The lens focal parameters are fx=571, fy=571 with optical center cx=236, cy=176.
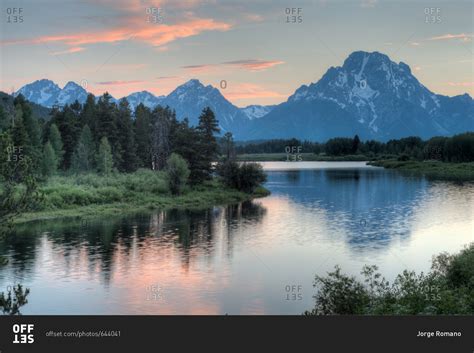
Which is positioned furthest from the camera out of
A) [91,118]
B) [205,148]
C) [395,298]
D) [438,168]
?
[438,168]

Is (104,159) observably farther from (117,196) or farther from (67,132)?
(117,196)

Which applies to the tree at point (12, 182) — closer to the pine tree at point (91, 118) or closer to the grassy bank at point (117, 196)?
the grassy bank at point (117, 196)

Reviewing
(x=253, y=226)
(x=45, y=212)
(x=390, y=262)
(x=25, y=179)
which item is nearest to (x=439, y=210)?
(x=253, y=226)

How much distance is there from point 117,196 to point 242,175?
25.5 m

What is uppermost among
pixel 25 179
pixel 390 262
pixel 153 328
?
pixel 25 179

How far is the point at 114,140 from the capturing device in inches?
4067

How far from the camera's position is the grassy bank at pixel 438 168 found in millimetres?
142087

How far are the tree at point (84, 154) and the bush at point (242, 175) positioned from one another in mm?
21158

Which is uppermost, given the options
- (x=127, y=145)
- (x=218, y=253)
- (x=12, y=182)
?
(x=127, y=145)

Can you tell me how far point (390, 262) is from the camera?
43156mm

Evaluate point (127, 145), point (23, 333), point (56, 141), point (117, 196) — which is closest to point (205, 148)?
point (127, 145)

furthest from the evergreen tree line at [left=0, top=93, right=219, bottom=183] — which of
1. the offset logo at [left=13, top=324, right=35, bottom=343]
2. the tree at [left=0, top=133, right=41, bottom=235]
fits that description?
the offset logo at [left=13, top=324, right=35, bottom=343]

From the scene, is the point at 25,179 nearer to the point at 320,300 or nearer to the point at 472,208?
the point at 320,300

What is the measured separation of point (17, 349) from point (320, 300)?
12.9 meters
